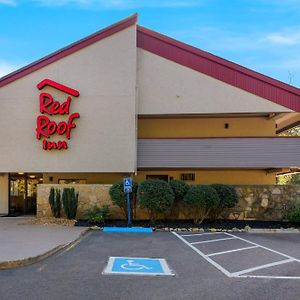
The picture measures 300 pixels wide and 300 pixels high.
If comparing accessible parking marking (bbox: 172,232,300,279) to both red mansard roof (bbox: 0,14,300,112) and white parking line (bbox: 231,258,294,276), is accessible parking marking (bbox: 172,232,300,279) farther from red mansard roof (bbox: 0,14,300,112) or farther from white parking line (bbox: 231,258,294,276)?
red mansard roof (bbox: 0,14,300,112)

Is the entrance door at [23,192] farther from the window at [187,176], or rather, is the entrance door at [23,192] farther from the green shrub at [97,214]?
the window at [187,176]

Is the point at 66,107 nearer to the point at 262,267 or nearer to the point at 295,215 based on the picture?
the point at 295,215

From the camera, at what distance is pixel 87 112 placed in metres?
17.4

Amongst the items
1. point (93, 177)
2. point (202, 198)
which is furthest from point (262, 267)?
point (93, 177)

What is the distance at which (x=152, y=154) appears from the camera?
57.9 ft

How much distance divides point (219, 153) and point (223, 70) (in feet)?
13.2

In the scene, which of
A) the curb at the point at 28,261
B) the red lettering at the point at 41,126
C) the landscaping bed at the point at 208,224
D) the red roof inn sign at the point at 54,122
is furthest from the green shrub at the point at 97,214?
the curb at the point at 28,261

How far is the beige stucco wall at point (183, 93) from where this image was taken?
691 inches

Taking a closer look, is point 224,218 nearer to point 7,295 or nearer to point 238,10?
point 238,10

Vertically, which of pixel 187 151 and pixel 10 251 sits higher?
pixel 187 151

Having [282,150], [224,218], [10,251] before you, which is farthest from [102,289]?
[282,150]

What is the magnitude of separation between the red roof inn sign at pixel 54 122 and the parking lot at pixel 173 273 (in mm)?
7222

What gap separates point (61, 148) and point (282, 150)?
10445 mm

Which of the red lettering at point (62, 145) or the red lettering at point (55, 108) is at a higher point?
the red lettering at point (55, 108)
